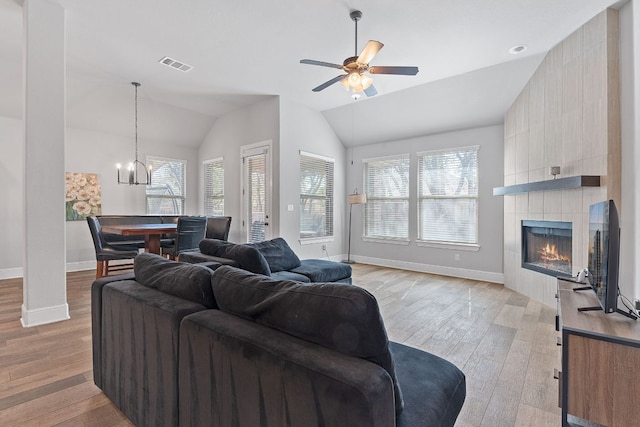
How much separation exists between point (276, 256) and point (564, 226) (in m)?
3.43

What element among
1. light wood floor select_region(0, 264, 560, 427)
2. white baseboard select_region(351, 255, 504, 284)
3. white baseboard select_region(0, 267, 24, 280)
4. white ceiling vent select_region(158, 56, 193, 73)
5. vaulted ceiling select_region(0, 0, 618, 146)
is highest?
white ceiling vent select_region(158, 56, 193, 73)

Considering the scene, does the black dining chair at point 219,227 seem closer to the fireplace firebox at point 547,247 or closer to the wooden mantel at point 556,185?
the wooden mantel at point 556,185

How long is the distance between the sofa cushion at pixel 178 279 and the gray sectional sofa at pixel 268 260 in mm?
914

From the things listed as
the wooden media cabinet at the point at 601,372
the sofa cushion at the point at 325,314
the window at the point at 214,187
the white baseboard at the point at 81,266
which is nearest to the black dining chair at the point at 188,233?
the window at the point at 214,187

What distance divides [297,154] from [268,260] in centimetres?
272

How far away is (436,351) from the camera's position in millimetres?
→ 2672

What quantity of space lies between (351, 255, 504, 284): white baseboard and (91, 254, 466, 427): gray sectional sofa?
441 centimetres

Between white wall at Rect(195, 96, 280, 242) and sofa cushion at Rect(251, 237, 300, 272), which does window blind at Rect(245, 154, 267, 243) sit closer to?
white wall at Rect(195, 96, 280, 242)

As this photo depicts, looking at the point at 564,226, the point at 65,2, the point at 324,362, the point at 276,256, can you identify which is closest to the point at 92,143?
the point at 65,2

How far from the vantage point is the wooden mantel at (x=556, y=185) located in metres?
3.20

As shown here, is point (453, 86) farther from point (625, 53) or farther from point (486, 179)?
point (625, 53)

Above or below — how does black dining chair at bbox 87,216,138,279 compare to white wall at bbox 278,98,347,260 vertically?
below

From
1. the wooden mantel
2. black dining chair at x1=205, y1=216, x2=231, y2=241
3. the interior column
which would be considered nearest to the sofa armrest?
the interior column

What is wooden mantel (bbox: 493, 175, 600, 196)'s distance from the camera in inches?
126
